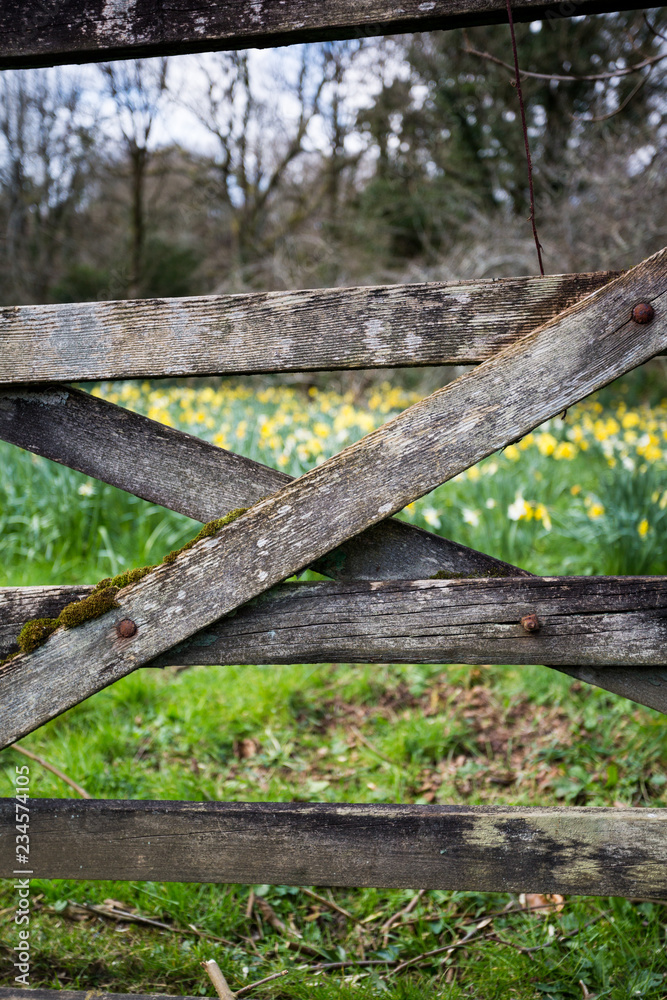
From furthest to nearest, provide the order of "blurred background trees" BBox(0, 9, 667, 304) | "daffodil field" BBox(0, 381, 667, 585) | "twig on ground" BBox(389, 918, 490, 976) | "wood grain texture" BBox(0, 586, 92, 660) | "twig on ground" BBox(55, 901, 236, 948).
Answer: "blurred background trees" BBox(0, 9, 667, 304) → "daffodil field" BBox(0, 381, 667, 585) → "twig on ground" BBox(55, 901, 236, 948) → "twig on ground" BBox(389, 918, 490, 976) → "wood grain texture" BBox(0, 586, 92, 660)

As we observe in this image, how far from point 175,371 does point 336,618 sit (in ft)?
2.08

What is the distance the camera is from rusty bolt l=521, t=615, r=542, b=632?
128 centimetres

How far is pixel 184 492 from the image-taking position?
→ 54.1 inches

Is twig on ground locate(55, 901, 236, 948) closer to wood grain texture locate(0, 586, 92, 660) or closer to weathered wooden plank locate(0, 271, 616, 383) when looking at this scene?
wood grain texture locate(0, 586, 92, 660)

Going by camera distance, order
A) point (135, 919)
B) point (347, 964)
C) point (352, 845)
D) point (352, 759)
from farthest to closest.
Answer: point (352, 759)
point (135, 919)
point (347, 964)
point (352, 845)

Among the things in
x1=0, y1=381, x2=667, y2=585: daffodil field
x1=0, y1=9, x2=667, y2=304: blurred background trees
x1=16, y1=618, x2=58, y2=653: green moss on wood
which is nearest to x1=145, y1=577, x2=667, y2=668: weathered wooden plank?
x1=16, y1=618, x2=58, y2=653: green moss on wood

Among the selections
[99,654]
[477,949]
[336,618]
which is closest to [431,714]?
[477,949]

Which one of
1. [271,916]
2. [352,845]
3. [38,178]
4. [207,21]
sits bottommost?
[271,916]

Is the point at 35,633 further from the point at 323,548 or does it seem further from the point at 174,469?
the point at 323,548

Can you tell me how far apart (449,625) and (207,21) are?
135cm

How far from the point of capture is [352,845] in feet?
4.57

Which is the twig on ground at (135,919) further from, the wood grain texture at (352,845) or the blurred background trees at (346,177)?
the blurred background trees at (346,177)

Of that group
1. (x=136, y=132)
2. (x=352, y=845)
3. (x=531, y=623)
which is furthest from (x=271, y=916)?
(x=136, y=132)

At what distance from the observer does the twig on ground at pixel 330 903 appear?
1964 millimetres
